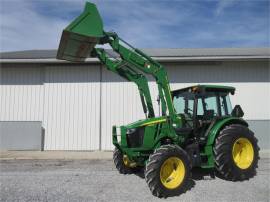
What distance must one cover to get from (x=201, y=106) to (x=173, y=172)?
2.16m

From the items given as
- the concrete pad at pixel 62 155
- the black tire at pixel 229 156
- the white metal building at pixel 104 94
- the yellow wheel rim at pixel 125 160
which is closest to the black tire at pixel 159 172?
the black tire at pixel 229 156

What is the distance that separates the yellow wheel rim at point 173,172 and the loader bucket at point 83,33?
10.3 ft

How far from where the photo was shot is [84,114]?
1368cm

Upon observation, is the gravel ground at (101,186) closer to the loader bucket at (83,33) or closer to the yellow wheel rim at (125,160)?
the yellow wheel rim at (125,160)

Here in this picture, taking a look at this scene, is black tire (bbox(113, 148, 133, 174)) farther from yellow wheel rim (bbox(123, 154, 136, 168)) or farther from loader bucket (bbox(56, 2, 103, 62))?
loader bucket (bbox(56, 2, 103, 62))

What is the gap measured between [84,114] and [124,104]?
1.93m

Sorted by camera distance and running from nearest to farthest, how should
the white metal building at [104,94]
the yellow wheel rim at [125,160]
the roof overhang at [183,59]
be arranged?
the yellow wheel rim at [125,160], the roof overhang at [183,59], the white metal building at [104,94]

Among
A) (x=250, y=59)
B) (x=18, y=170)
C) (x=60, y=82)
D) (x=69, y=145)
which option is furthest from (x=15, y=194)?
(x=250, y=59)

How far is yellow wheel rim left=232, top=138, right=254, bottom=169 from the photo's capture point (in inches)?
292

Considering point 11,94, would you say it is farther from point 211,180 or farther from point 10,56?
point 211,180

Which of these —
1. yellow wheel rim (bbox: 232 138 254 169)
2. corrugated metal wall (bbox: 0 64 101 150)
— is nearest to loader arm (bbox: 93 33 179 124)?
yellow wheel rim (bbox: 232 138 254 169)

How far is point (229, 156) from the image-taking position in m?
6.99

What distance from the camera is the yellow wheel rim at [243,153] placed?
7410 mm

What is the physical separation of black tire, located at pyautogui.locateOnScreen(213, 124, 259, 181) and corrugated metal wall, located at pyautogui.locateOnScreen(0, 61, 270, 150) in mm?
6617
